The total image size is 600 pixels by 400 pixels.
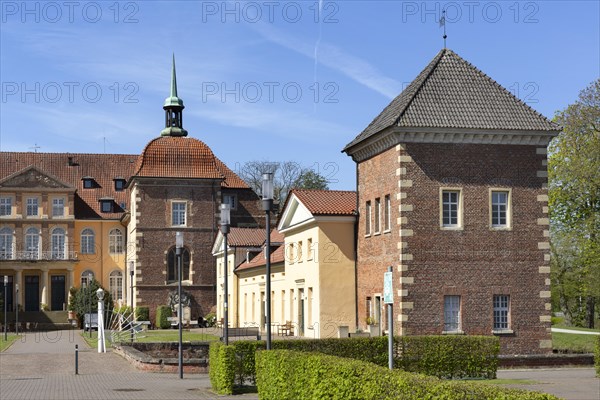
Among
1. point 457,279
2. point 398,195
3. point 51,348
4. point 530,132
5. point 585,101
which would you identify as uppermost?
point 585,101

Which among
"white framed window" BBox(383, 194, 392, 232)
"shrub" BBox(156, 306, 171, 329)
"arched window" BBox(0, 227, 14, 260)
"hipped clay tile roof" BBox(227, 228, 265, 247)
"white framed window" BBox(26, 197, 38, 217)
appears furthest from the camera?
"white framed window" BBox(26, 197, 38, 217)

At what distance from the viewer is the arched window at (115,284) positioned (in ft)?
239

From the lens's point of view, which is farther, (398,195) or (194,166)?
(194,166)

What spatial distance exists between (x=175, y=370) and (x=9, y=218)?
43.7 m

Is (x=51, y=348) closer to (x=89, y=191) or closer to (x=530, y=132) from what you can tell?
(x=530, y=132)

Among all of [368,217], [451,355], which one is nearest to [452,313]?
[451,355]

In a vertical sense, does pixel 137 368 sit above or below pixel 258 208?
below

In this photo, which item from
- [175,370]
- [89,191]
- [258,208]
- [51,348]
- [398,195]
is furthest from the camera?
[89,191]

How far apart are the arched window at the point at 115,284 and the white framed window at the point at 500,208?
146 feet

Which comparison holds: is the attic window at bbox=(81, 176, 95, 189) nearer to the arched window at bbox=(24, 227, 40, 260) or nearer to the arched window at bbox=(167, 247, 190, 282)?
the arched window at bbox=(24, 227, 40, 260)

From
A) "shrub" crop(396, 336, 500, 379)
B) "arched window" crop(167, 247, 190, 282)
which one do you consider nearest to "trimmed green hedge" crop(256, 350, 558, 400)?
"shrub" crop(396, 336, 500, 379)

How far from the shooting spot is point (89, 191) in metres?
74.9

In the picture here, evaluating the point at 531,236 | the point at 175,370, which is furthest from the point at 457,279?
the point at 175,370

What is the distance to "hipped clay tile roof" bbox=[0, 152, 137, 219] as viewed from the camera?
242 ft
